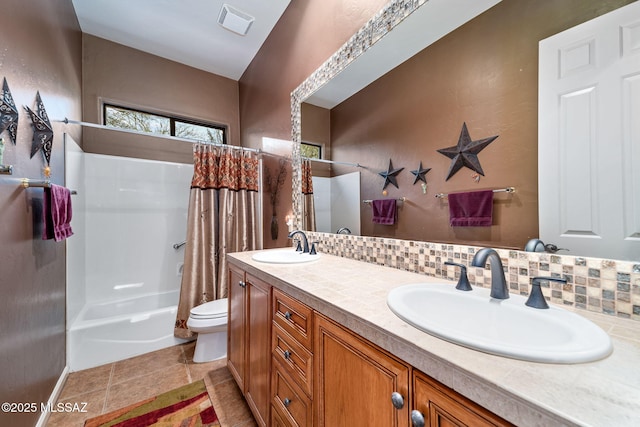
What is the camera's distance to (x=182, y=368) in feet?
6.22

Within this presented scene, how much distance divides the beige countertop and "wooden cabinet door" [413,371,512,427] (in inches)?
0.8

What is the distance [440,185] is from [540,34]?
1.78 ft

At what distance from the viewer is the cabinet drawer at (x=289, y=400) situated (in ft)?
2.87

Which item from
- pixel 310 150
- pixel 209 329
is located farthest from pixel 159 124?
pixel 209 329

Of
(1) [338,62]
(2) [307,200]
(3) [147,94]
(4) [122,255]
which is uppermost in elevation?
(3) [147,94]

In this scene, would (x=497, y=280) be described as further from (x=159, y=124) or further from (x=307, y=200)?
(x=159, y=124)

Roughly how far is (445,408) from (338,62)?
1707 millimetres

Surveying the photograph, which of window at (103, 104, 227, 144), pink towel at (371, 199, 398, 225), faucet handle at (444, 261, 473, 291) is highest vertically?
window at (103, 104, 227, 144)

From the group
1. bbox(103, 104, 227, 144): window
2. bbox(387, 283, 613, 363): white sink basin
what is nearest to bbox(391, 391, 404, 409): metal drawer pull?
bbox(387, 283, 613, 363): white sink basin

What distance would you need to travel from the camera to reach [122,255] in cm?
262

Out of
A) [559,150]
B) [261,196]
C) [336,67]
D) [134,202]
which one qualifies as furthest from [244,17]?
[559,150]

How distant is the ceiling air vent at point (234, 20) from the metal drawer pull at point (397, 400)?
9.59 feet

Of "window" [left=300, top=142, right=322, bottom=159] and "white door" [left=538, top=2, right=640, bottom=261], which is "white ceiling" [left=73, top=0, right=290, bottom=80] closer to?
"window" [left=300, top=142, right=322, bottom=159]

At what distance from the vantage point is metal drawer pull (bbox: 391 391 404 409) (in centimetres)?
55
